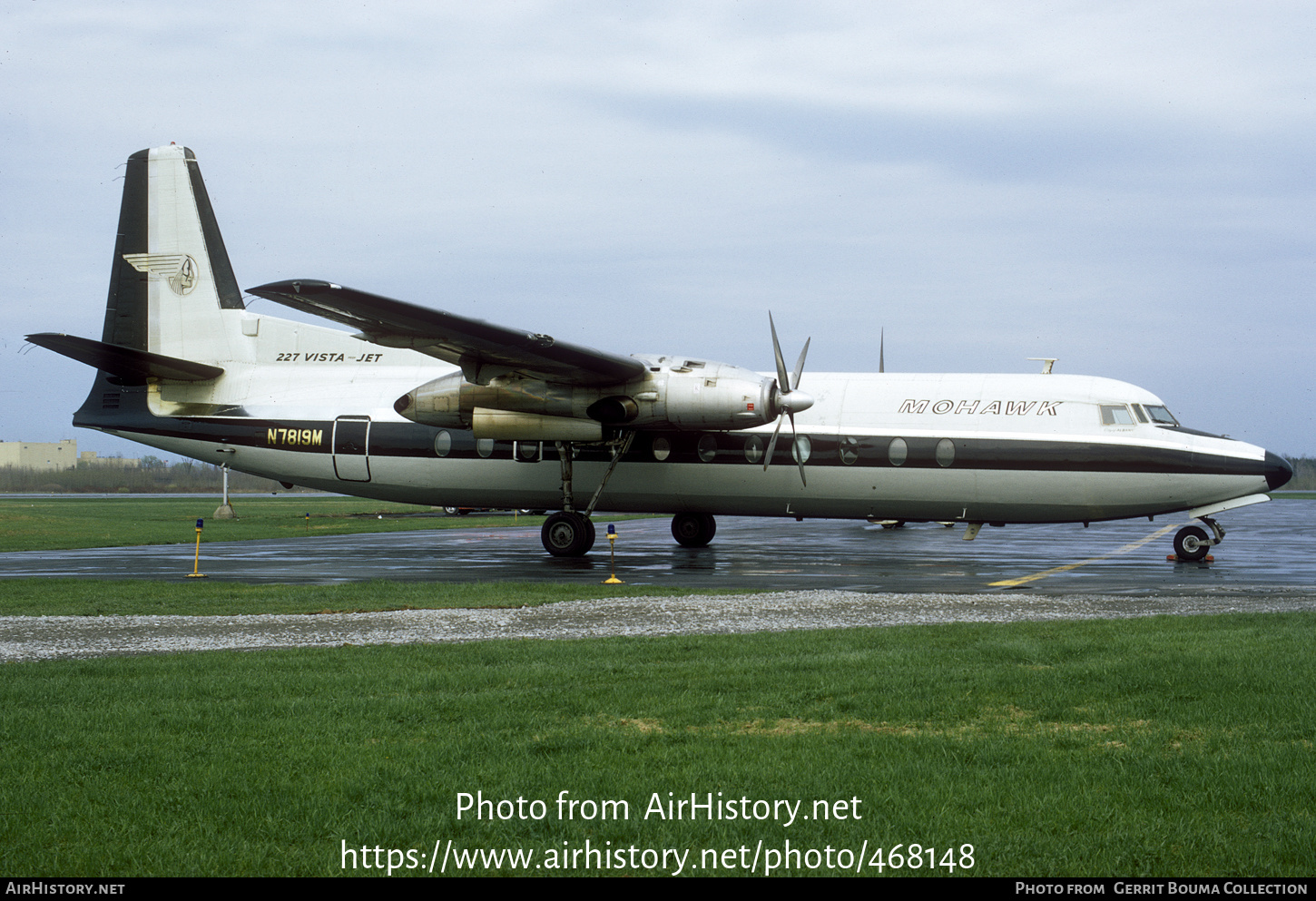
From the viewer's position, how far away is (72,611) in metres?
13.4

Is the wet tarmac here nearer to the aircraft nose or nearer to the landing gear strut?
the landing gear strut

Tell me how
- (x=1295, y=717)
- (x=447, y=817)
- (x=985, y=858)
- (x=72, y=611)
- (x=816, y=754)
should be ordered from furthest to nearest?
(x=72, y=611)
(x=1295, y=717)
(x=816, y=754)
(x=447, y=817)
(x=985, y=858)

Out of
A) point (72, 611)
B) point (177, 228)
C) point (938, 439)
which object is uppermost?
point (177, 228)

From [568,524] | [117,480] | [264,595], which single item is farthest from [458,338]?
[117,480]

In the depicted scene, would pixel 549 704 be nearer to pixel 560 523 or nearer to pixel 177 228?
pixel 560 523

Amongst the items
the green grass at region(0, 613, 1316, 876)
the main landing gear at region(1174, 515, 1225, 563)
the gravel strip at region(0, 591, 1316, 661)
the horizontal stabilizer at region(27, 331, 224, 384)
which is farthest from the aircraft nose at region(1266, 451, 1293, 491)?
the horizontal stabilizer at region(27, 331, 224, 384)

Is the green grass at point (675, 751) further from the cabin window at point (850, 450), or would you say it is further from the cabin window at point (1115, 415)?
the cabin window at point (850, 450)

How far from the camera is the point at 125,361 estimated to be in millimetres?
22703

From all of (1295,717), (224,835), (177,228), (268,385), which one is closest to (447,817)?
(224,835)

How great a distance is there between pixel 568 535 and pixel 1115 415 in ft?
36.5

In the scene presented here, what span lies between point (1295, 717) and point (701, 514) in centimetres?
1747

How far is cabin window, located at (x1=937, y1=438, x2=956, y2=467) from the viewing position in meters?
20.2

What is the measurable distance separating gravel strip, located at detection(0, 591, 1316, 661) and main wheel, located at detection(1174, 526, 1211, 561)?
19.3ft

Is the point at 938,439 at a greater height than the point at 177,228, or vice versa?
the point at 177,228
